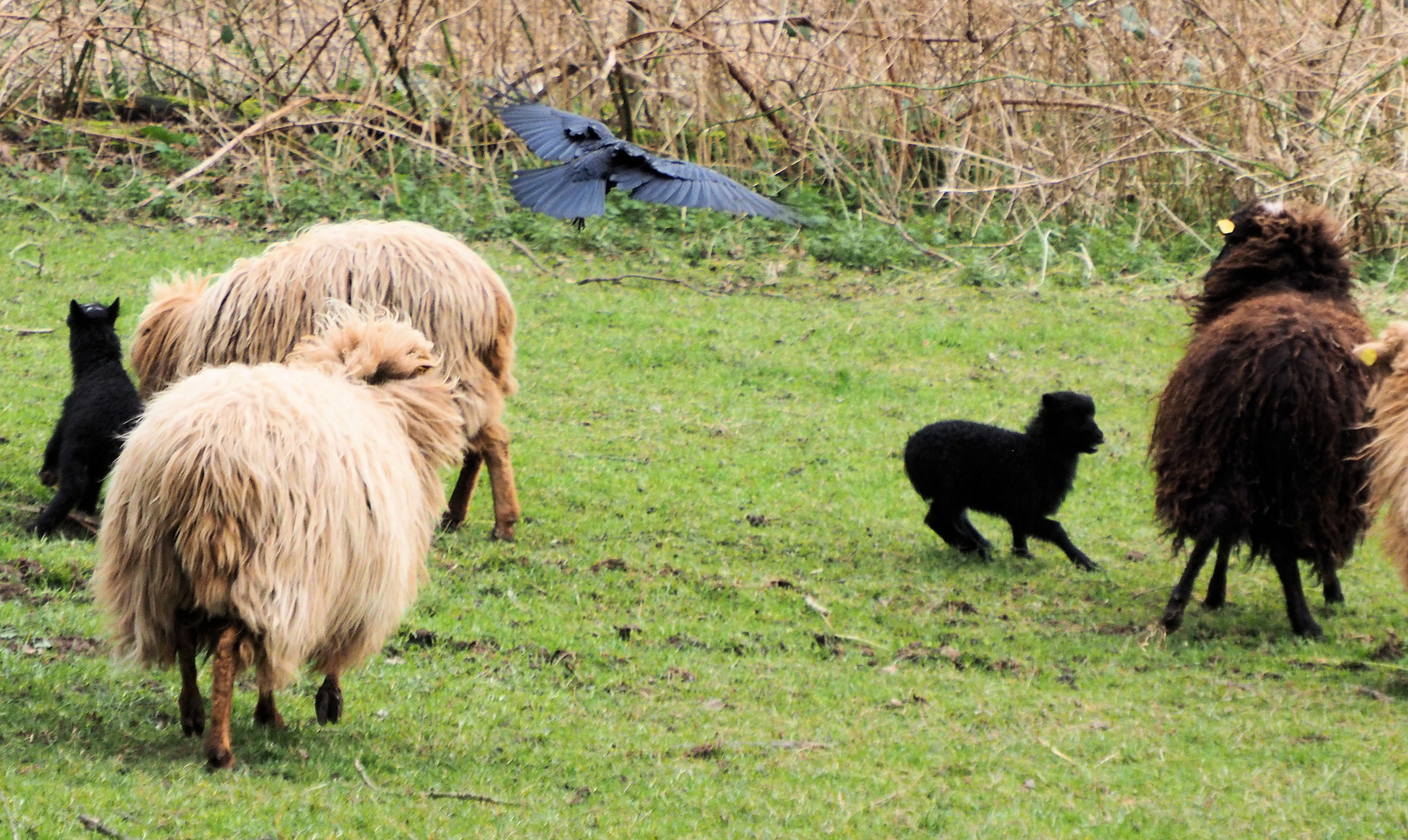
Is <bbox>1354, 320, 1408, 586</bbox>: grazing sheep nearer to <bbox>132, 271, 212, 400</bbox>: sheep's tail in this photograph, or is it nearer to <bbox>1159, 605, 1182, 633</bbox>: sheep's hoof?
<bbox>1159, 605, 1182, 633</bbox>: sheep's hoof

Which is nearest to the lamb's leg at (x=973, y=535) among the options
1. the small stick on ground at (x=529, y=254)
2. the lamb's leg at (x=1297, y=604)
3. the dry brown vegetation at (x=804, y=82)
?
the lamb's leg at (x=1297, y=604)

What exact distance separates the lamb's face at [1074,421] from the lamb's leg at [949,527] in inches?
29.1

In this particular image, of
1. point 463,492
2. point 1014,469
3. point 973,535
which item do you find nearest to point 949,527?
point 973,535

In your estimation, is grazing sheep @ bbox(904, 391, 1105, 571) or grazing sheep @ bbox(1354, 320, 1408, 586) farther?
grazing sheep @ bbox(904, 391, 1105, 571)

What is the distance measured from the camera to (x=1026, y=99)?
15.2 meters

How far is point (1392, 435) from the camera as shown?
577 centimetres

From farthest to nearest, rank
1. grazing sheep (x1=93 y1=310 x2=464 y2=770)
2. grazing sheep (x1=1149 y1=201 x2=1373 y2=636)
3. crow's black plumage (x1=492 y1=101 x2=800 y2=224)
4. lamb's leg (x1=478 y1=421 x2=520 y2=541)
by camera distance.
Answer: lamb's leg (x1=478 y1=421 x2=520 y2=541) < crow's black plumage (x1=492 y1=101 x2=800 y2=224) < grazing sheep (x1=1149 y1=201 x2=1373 y2=636) < grazing sheep (x1=93 y1=310 x2=464 y2=770)

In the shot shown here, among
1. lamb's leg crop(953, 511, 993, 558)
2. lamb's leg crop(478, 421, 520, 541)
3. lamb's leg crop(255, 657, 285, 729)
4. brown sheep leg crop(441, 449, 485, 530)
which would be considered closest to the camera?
lamb's leg crop(255, 657, 285, 729)

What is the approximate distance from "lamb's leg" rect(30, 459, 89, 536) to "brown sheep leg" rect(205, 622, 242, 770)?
108 inches

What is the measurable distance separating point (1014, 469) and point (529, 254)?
7.24 m

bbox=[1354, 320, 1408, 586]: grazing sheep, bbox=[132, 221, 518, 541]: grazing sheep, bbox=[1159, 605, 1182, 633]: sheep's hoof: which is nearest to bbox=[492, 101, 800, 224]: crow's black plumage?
bbox=[132, 221, 518, 541]: grazing sheep

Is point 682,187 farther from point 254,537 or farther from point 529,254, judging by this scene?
point 529,254

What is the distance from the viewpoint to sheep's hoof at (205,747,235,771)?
423cm

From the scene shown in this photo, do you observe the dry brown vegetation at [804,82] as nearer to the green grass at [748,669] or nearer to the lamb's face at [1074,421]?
the green grass at [748,669]
